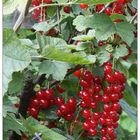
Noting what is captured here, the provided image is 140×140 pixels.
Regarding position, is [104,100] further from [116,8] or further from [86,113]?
[116,8]

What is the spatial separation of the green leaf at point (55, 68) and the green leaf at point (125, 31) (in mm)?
106

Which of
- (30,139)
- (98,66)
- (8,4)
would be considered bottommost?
(30,139)

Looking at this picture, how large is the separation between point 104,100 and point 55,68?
0.10 meters

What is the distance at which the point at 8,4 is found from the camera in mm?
842

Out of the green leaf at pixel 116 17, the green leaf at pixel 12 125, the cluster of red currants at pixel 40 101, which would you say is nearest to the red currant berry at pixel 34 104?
the cluster of red currants at pixel 40 101

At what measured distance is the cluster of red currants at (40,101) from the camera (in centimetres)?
84

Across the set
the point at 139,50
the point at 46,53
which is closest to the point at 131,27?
the point at 139,50

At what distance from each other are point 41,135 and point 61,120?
0.39 ft

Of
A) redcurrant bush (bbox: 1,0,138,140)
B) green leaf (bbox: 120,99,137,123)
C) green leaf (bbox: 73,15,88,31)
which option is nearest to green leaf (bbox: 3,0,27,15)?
redcurrant bush (bbox: 1,0,138,140)

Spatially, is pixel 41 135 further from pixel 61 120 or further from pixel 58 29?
pixel 58 29

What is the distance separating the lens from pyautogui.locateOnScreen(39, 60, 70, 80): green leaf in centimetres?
77

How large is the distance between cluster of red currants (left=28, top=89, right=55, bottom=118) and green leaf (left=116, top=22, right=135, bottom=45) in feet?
0.57

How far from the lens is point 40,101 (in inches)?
33.5

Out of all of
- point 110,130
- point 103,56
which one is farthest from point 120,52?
point 110,130
